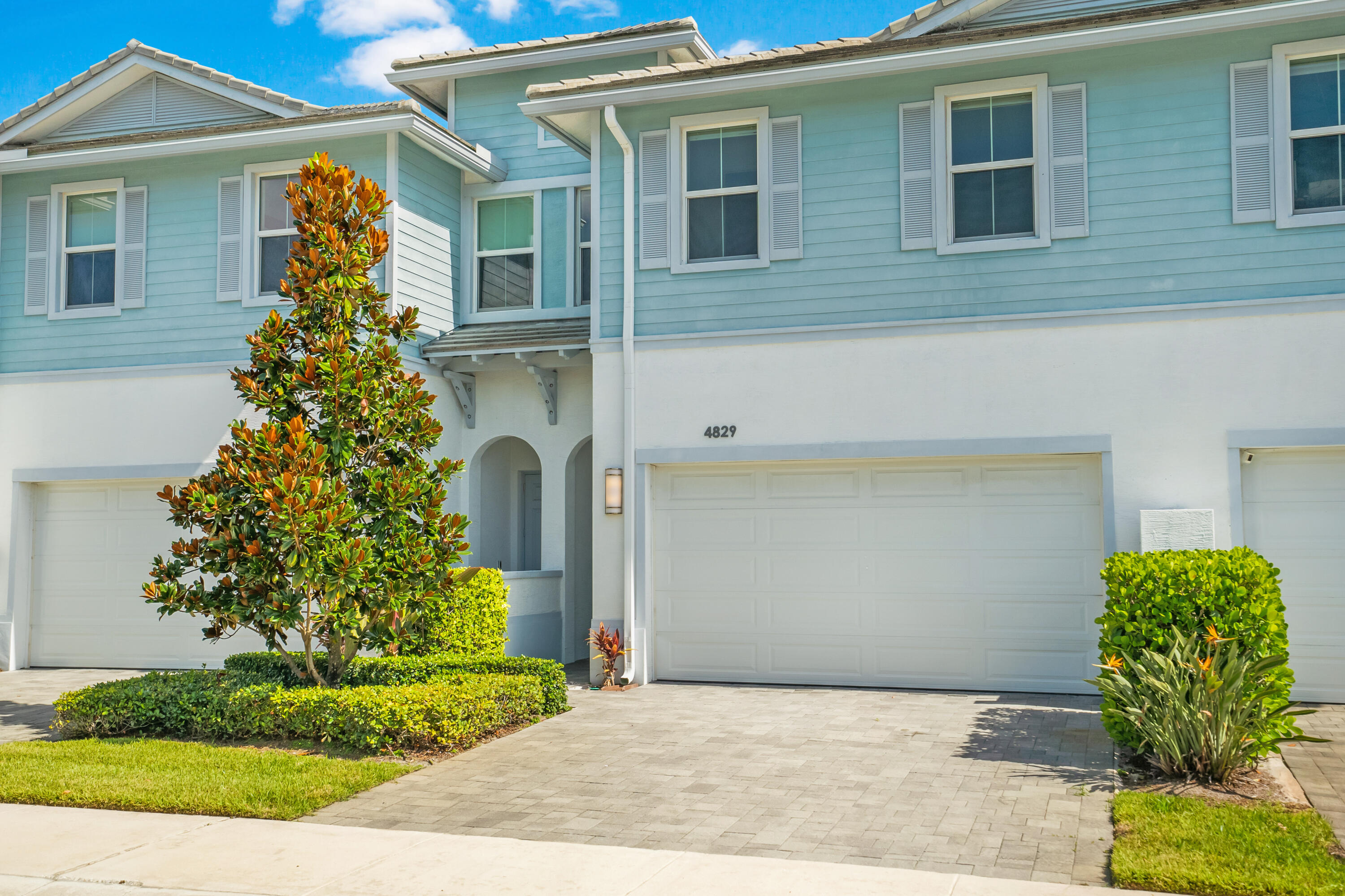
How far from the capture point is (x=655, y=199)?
12.2 m

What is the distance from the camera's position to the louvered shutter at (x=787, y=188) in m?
11.7

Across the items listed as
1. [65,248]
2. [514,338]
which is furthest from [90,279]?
[514,338]

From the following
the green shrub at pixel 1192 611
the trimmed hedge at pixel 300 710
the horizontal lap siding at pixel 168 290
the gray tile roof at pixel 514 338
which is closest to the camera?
the green shrub at pixel 1192 611

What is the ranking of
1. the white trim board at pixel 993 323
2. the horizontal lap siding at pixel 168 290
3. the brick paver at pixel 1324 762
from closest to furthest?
the brick paver at pixel 1324 762 → the white trim board at pixel 993 323 → the horizontal lap siding at pixel 168 290

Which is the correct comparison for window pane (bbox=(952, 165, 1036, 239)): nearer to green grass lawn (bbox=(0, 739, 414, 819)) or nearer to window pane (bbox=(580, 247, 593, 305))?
window pane (bbox=(580, 247, 593, 305))

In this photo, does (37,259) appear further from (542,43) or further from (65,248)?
(542,43)

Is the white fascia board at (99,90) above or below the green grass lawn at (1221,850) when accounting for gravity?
above

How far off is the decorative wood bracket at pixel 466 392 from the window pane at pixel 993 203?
6132mm

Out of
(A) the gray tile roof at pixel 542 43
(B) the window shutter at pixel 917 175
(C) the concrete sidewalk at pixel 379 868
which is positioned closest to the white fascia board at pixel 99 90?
(A) the gray tile roof at pixel 542 43

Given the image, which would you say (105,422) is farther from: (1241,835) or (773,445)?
(1241,835)

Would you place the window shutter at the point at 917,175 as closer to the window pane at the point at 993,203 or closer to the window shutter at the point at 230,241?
the window pane at the point at 993,203

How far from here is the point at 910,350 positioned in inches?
443

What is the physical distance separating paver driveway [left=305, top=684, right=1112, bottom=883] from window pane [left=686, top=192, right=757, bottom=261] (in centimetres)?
466

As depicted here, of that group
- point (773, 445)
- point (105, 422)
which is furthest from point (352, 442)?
point (105, 422)
